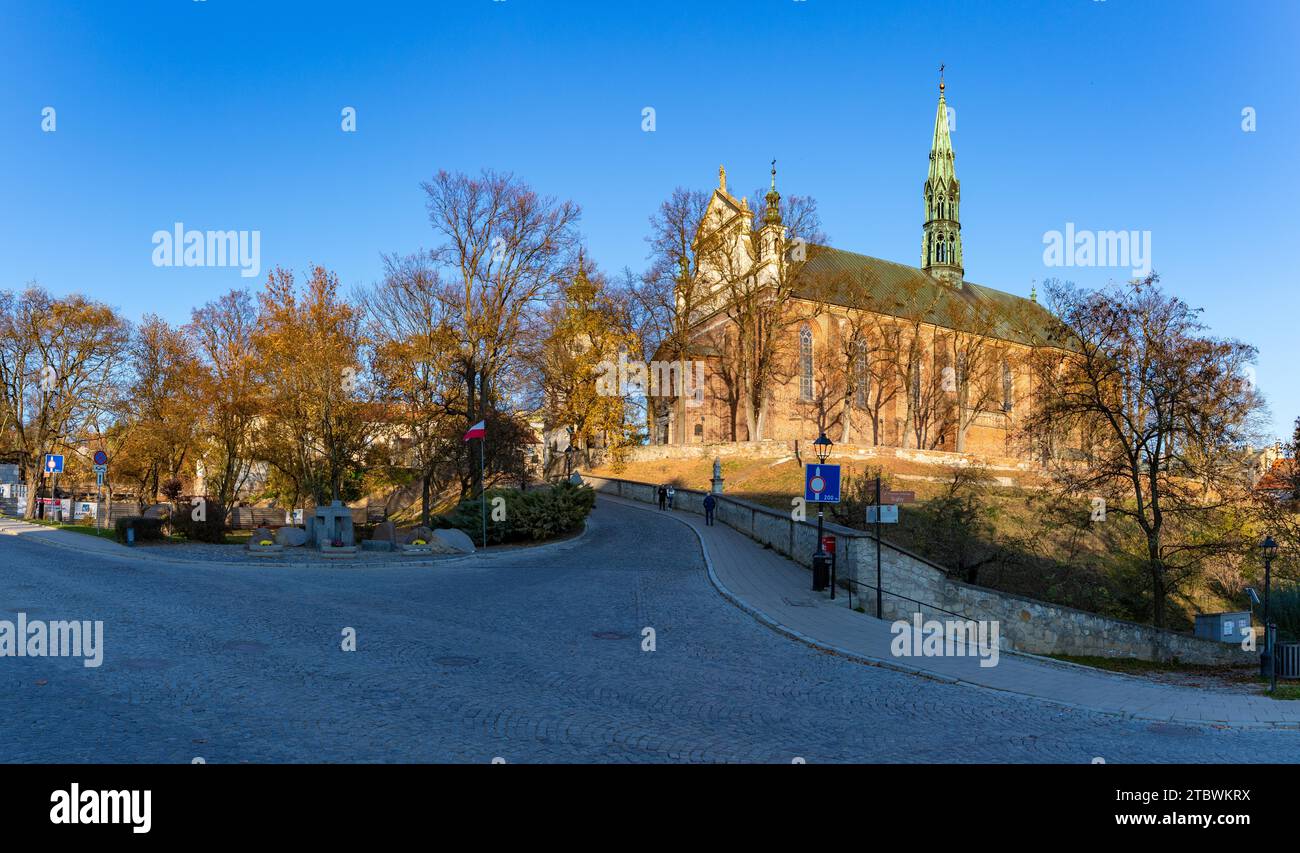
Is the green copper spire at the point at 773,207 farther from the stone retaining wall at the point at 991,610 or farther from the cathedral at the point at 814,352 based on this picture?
the stone retaining wall at the point at 991,610

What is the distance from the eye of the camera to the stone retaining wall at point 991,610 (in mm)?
19422

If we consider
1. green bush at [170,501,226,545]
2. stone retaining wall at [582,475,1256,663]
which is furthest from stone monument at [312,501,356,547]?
stone retaining wall at [582,475,1256,663]

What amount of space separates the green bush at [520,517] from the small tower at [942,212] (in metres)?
66.0

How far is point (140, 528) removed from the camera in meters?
25.7

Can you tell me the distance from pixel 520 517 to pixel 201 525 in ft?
34.6

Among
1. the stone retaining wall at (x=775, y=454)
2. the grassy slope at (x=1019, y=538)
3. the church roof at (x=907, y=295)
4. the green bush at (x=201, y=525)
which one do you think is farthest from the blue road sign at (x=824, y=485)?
the church roof at (x=907, y=295)

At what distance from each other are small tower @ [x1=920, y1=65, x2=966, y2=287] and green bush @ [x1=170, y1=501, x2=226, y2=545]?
72.8 meters

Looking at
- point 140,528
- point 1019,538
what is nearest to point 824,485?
point 1019,538

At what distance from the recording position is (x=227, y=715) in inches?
298

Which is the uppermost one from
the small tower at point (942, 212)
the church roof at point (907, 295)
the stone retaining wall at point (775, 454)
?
the small tower at point (942, 212)

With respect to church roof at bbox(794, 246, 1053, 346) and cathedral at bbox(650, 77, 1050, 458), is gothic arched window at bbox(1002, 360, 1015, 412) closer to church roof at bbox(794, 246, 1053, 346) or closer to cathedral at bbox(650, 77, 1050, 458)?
cathedral at bbox(650, 77, 1050, 458)

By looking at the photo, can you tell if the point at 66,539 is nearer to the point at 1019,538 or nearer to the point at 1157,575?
the point at 1157,575

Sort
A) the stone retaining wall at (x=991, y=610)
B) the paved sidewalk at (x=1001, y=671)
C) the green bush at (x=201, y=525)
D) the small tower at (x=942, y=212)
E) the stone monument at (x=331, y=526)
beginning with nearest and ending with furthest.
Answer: the paved sidewalk at (x=1001, y=671) < the stone retaining wall at (x=991, y=610) < the stone monument at (x=331, y=526) < the green bush at (x=201, y=525) < the small tower at (x=942, y=212)
